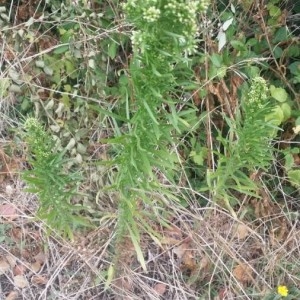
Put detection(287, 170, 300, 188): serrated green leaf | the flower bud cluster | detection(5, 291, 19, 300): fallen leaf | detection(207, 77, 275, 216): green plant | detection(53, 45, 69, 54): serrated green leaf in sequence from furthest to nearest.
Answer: detection(53, 45, 69, 54): serrated green leaf
detection(287, 170, 300, 188): serrated green leaf
detection(5, 291, 19, 300): fallen leaf
detection(207, 77, 275, 216): green plant
the flower bud cluster

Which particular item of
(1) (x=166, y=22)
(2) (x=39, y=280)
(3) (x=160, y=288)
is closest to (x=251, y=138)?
(1) (x=166, y=22)

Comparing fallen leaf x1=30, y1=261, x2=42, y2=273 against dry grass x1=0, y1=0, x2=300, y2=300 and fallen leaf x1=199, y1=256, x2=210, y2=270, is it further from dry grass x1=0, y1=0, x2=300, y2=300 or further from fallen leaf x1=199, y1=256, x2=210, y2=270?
fallen leaf x1=199, y1=256, x2=210, y2=270

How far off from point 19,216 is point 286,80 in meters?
1.29

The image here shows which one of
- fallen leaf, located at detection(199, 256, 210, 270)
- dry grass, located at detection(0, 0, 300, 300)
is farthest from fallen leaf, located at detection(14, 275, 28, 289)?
fallen leaf, located at detection(199, 256, 210, 270)

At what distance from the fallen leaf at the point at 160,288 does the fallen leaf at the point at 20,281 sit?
518 millimetres

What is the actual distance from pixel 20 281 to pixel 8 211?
311mm

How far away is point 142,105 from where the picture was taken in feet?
5.55

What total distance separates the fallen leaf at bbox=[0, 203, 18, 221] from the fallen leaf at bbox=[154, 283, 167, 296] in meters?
0.65

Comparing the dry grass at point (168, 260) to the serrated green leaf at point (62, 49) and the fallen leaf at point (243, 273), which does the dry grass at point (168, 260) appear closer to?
the fallen leaf at point (243, 273)

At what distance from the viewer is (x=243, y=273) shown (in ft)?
7.98

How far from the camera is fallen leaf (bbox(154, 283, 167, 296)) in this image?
7.88ft

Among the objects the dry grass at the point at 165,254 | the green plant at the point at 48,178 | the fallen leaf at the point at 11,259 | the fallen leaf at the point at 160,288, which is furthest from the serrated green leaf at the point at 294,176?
the fallen leaf at the point at 11,259

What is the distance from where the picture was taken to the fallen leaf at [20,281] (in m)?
2.41

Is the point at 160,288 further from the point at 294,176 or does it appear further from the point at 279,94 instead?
the point at 279,94
